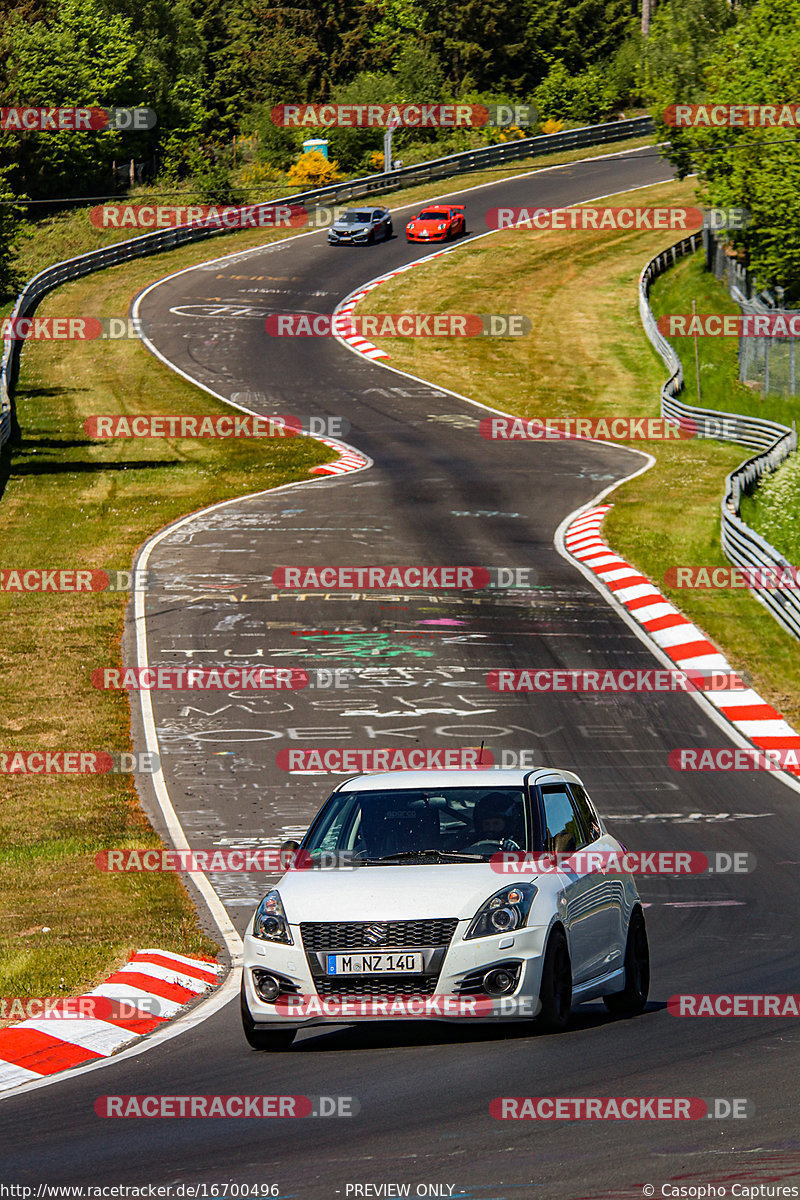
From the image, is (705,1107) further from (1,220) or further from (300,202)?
(300,202)

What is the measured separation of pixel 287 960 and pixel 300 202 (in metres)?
74.2

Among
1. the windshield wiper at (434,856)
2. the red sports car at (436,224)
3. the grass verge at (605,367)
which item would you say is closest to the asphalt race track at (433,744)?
the windshield wiper at (434,856)

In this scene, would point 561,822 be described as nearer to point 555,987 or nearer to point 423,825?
point 423,825

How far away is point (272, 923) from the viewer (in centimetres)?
970

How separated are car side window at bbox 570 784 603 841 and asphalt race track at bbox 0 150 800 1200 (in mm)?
1231

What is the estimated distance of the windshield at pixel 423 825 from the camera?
10203mm

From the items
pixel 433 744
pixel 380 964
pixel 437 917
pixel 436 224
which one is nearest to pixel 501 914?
pixel 437 917

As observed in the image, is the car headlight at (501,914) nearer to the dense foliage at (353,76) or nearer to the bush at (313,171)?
the dense foliage at (353,76)

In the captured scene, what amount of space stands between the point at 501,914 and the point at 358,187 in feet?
249

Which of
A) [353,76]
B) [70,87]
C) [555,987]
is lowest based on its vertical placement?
[555,987]

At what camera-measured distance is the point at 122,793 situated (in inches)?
789

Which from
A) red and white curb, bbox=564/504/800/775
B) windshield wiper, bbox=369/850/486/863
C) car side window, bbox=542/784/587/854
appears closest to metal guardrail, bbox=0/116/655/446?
red and white curb, bbox=564/504/800/775

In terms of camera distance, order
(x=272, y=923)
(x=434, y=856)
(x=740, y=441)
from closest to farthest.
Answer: (x=272, y=923), (x=434, y=856), (x=740, y=441)

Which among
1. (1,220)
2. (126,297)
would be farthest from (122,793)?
(126,297)
